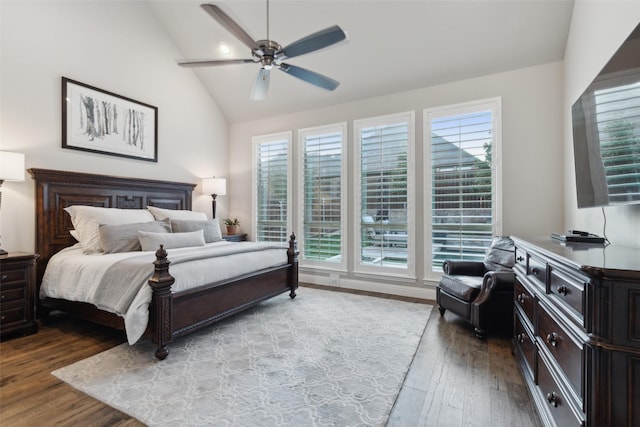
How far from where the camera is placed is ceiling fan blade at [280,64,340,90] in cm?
278

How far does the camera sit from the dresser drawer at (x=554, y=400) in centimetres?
127

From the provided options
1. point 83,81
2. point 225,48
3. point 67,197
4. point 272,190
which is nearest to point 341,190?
point 272,190

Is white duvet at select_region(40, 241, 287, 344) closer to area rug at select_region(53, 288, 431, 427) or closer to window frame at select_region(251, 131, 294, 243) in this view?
area rug at select_region(53, 288, 431, 427)

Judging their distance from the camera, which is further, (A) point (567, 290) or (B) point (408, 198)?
(B) point (408, 198)

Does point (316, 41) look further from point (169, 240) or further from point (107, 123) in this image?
point (107, 123)

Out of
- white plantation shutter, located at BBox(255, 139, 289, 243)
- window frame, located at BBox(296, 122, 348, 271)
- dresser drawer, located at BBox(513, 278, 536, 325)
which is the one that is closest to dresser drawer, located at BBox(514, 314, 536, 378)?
dresser drawer, located at BBox(513, 278, 536, 325)

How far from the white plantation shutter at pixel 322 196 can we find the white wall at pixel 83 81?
190 centimetres

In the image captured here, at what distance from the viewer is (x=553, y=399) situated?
1448mm

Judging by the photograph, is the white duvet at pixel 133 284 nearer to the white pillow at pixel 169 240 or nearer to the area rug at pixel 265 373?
the white pillow at pixel 169 240

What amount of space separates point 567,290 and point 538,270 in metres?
0.50

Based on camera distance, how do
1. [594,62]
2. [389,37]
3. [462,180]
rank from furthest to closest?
1. [462,180]
2. [389,37]
3. [594,62]

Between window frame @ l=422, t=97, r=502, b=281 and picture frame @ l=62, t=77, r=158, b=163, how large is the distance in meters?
3.99

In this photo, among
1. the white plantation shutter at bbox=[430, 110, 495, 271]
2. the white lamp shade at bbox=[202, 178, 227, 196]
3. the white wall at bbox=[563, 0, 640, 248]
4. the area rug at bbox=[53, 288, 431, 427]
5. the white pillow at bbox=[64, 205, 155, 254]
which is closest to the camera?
the area rug at bbox=[53, 288, 431, 427]

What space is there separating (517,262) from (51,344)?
406 cm
